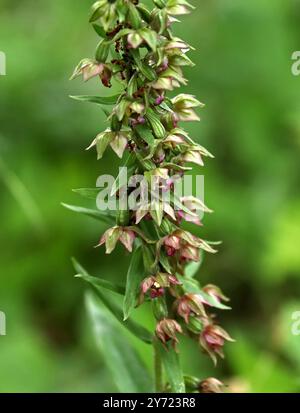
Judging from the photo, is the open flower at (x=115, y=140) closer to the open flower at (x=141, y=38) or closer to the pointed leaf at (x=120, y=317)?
the open flower at (x=141, y=38)

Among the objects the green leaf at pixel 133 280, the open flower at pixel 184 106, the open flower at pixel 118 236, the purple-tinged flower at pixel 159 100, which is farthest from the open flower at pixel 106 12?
the green leaf at pixel 133 280

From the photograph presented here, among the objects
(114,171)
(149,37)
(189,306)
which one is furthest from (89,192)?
(114,171)

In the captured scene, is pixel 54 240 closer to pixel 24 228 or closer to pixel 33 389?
pixel 24 228

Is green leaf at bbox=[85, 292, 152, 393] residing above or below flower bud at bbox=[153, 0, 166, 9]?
below

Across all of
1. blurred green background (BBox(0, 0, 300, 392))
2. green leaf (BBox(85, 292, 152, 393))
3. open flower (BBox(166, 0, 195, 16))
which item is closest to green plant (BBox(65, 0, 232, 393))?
open flower (BBox(166, 0, 195, 16))

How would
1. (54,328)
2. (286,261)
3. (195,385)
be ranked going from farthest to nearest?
(54,328), (286,261), (195,385)

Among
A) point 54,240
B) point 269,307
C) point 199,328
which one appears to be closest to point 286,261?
point 269,307

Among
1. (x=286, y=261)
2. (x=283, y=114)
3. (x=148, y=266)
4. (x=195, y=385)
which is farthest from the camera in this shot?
(x=283, y=114)

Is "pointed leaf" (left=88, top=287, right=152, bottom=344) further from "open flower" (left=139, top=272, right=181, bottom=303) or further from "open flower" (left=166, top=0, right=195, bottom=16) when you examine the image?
"open flower" (left=166, top=0, right=195, bottom=16)
